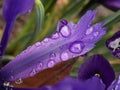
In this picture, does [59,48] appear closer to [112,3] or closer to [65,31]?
[65,31]

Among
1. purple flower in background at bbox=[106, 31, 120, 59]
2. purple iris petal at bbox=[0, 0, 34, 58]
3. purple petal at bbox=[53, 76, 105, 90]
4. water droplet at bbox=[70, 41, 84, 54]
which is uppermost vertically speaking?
purple iris petal at bbox=[0, 0, 34, 58]

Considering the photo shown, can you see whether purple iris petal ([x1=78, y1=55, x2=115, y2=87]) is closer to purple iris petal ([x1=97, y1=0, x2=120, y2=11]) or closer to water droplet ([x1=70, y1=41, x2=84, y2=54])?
water droplet ([x1=70, y1=41, x2=84, y2=54])

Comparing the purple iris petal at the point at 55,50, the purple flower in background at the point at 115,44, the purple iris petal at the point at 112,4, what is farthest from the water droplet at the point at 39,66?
the purple iris petal at the point at 112,4

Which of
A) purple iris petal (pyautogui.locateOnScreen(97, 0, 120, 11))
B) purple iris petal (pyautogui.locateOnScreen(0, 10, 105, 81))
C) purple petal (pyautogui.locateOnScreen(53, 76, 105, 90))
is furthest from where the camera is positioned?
purple iris petal (pyautogui.locateOnScreen(97, 0, 120, 11))

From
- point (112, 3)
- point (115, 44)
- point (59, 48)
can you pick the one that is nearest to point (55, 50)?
point (59, 48)

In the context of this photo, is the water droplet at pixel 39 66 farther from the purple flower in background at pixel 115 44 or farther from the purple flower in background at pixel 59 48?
the purple flower in background at pixel 115 44

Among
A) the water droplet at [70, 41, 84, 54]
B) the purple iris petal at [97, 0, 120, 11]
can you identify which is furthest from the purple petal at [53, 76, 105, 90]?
the purple iris petal at [97, 0, 120, 11]
